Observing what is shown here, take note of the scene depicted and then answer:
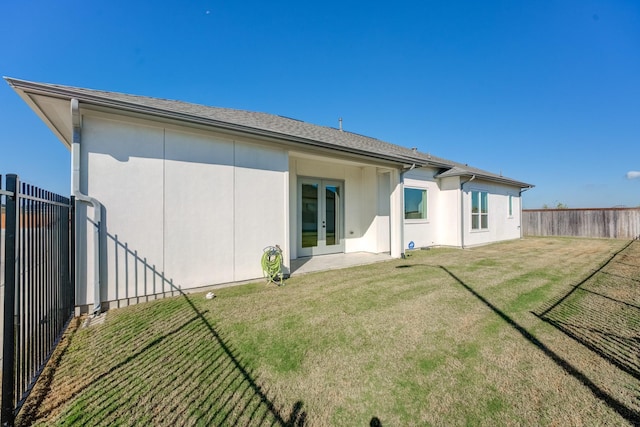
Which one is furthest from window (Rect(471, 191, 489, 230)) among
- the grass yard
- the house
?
the grass yard

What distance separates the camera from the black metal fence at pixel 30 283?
1.83 meters

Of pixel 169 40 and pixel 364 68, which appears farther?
pixel 364 68

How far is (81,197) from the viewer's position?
3.90 meters

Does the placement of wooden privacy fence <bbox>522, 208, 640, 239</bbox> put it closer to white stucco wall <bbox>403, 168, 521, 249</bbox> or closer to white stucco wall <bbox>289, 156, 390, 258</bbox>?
white stucco wall <bbox>403, 168, 521, 249</bbox>

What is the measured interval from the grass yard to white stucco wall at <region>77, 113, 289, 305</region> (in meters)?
0.60

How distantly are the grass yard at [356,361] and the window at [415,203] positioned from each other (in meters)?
5.39

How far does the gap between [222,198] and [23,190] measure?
3.10 m

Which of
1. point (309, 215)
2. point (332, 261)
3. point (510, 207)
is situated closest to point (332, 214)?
point (309, 215)

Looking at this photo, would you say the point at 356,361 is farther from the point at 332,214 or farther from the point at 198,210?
the point at 332,214

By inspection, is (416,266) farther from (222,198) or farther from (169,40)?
(169,40)

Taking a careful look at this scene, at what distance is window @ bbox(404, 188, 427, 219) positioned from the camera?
10039mm

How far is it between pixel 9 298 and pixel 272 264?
3.95 meters

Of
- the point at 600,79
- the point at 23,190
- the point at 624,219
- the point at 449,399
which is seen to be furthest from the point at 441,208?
the point at 624,219

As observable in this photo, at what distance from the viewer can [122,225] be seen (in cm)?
429
